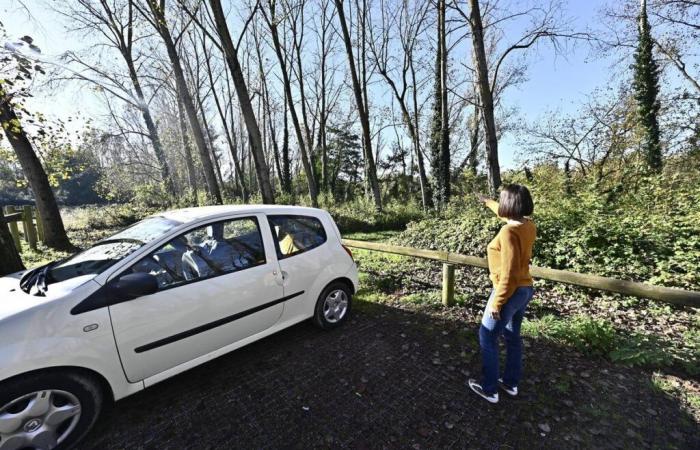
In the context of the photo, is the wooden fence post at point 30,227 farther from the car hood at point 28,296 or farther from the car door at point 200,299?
the car door at point 200,299

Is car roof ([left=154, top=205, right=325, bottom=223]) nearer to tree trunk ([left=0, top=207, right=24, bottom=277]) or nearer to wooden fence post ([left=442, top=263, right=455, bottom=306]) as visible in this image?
wooden fence post ([left=442, top=263, right=455, bottom=306])

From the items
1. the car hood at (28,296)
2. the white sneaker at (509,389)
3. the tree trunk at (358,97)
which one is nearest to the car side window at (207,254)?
the car hood at (28,296)

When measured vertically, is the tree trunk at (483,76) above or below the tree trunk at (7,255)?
above

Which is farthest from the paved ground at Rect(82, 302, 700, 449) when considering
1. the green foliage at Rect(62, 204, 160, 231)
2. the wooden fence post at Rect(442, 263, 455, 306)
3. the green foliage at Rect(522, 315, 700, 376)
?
the green foliage at Rect(62, 204, 160, 231)

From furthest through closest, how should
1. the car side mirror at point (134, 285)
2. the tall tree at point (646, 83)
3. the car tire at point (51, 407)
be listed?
the tall tree at point (646, 83) → the car side mirror at point (134, 285) → the car tire at point (51, 407)

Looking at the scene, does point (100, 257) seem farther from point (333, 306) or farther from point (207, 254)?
point (333, 306)

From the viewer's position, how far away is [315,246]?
12.3ft

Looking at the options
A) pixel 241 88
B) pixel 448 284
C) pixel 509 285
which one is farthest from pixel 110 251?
pixel 241 88

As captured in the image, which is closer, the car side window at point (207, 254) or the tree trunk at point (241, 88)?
the car side window at point (207, 254)

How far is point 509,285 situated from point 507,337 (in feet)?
2.07

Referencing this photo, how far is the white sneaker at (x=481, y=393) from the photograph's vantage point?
2684mm

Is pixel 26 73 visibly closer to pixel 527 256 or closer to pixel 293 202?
pixel 527 256

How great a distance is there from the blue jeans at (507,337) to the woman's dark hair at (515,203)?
622 mm

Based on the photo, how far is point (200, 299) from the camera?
271cm
